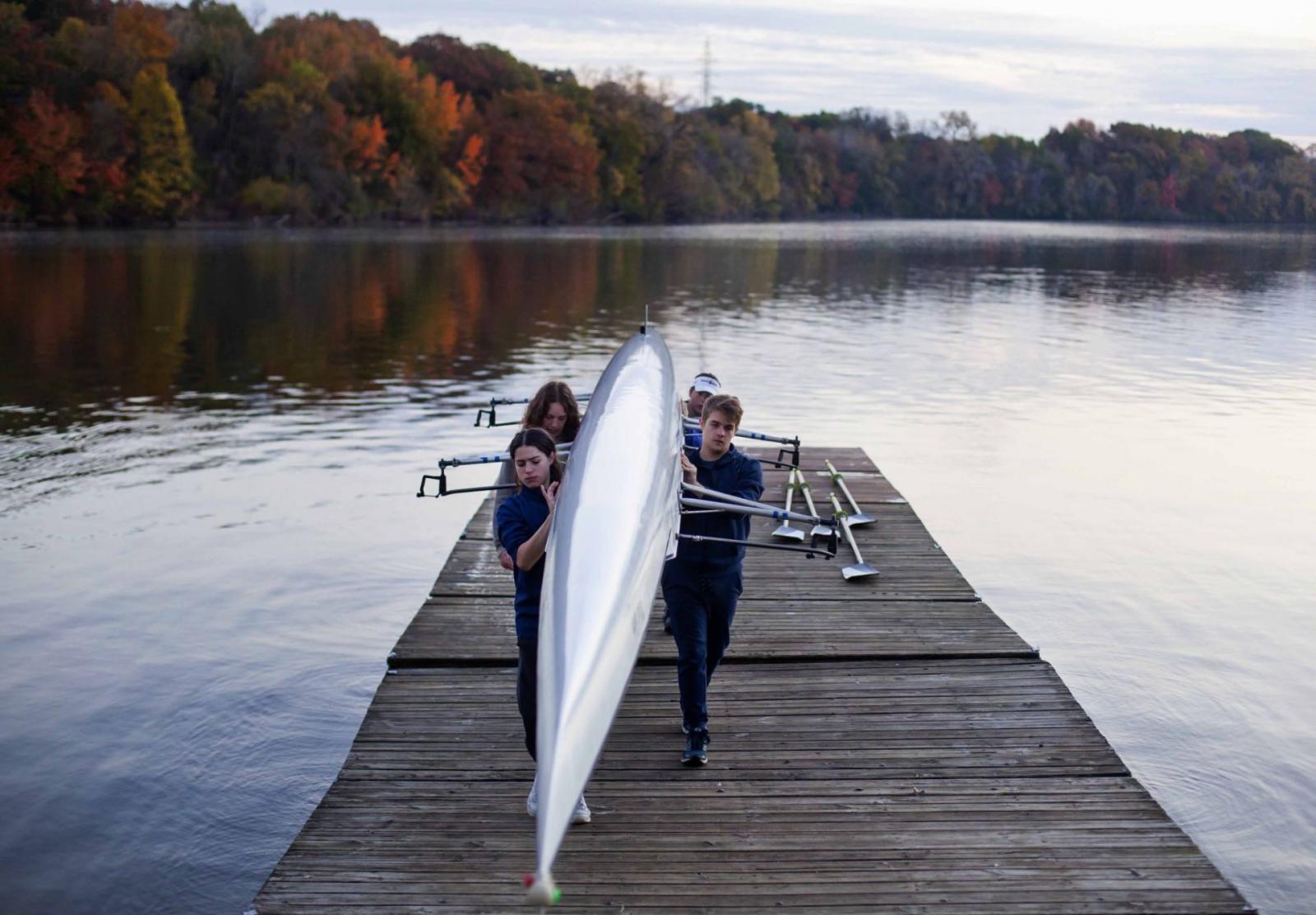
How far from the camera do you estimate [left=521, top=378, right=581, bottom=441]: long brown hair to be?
31.0 ft

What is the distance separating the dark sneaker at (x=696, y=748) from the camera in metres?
8.46

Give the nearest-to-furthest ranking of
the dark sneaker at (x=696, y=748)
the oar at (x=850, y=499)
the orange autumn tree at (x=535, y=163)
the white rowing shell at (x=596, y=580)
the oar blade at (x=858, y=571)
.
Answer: the white rowing shell at (x=596, y=580) < the dark sneaker at (x=696, y=748) < the oar blade at (x=858, y=571) < the oar at (x=850, y=499) < the orange autumn tree at (x=535, y=163)

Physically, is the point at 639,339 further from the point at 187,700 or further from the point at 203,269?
the point at 203,269

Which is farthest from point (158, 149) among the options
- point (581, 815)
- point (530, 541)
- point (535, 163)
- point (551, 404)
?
point (581, 815)

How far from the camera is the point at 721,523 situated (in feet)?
27.9

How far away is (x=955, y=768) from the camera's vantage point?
27.9 feet

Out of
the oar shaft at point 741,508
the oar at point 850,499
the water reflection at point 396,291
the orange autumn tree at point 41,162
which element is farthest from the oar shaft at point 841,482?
the orange autumn tree at point 41,162

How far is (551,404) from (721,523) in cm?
175

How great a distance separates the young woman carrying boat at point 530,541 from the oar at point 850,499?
809cm

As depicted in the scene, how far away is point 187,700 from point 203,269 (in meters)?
52.9

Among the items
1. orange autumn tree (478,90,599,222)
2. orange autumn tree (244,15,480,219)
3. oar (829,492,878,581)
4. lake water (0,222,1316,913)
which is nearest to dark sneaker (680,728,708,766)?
lake water (0,222,1316,913)

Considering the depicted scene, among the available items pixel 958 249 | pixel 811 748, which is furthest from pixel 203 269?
pixel 958 249

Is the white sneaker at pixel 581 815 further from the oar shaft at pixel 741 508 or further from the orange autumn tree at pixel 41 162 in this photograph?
the orange autumn tree at pixel 41 162

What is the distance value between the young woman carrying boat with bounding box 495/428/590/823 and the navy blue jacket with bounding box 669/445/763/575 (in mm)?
1035
